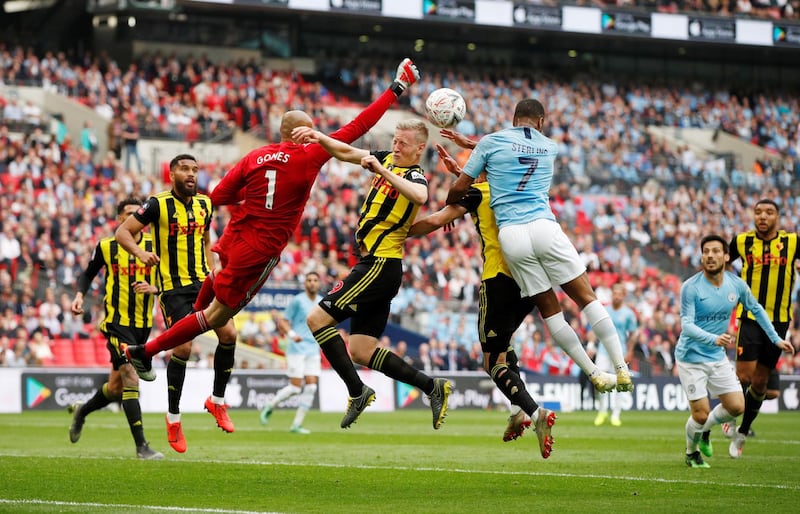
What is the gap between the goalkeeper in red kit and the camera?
10906 mm

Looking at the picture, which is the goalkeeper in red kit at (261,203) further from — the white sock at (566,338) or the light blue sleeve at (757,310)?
the light blue sleeve at (757,310)

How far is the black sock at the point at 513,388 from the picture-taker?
34.9 ft

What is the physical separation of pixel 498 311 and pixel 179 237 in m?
3.67

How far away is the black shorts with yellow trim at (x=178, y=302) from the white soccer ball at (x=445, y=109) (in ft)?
11.2

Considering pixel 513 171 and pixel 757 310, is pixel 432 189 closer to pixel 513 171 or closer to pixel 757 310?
pixel 757 310

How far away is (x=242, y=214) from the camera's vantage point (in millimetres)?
11211

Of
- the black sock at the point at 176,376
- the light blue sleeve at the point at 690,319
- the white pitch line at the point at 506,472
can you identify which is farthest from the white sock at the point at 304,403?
the light blue sleeve at the point at 690,319

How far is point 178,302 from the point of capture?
1282 cm

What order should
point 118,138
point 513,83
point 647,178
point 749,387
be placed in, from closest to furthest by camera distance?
point 749,387
point 118,138
point 647,178
point 513,83

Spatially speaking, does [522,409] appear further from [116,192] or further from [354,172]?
[354,172]

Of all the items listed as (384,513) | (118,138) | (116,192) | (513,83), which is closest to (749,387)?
(384,513)

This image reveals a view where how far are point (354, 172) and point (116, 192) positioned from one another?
7640 millimetres

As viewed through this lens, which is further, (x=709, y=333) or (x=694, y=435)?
(x=694, y=435)

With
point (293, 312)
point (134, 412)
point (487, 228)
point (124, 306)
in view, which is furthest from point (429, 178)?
point (487, 228)
